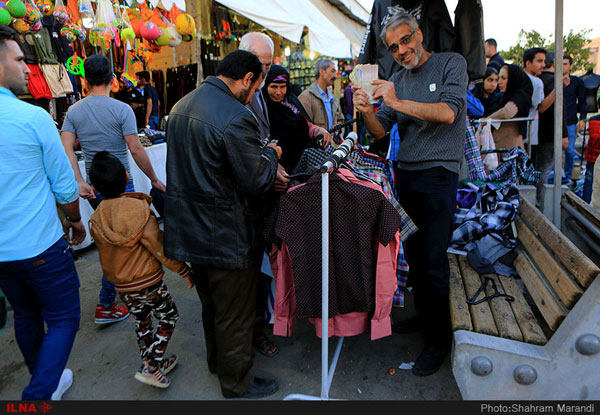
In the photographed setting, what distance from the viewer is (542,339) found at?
2039 millimetres

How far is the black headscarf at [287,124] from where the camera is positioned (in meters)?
2.90

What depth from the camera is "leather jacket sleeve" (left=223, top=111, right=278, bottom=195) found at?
1887 millimetres

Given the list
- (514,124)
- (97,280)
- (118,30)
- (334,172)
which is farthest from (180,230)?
(118,30)

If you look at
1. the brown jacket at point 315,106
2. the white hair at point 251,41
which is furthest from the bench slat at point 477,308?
the brown jacket at point 315,106

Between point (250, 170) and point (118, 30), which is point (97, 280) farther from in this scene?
point (118, 30)

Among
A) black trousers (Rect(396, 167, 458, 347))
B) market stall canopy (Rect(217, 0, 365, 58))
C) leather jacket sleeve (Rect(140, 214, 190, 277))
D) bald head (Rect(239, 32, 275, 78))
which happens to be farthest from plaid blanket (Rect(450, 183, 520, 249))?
market stall canopy (Rect(217, 0, 365, 58))

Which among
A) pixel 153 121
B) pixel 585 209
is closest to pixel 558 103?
pixel 585 209

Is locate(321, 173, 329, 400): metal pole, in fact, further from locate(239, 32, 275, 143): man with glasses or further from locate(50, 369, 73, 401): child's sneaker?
locate(50, 369, 73, 401): child's sneaker

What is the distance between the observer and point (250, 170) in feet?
6.29

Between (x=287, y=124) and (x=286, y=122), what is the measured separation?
0.05 feet

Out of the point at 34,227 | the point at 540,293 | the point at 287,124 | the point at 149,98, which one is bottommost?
the point at 540,293

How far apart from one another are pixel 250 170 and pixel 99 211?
101 cm

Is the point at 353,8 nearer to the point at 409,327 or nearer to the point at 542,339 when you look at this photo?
the point at 409,327

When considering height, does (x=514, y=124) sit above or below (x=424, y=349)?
above
